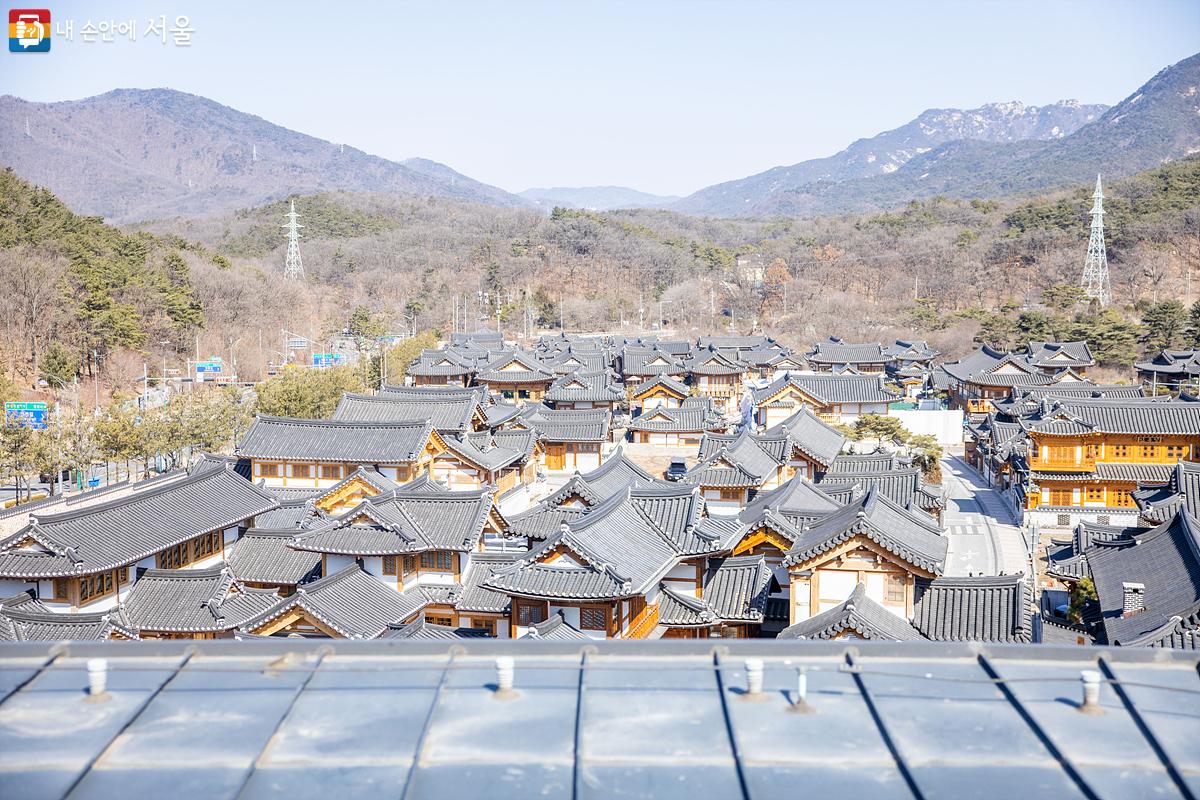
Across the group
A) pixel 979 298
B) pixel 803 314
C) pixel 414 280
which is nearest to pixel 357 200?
pixel 414 280

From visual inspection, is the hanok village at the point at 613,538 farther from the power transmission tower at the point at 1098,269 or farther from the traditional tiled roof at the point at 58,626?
Answer: the power transmission tower at the point at 1098,269

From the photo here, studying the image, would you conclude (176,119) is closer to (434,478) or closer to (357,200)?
(357,200)

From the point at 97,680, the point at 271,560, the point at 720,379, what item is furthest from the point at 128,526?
the point at 720,379

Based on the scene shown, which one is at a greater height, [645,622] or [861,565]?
[861,565]

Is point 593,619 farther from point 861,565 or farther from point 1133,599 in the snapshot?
point 1133,599

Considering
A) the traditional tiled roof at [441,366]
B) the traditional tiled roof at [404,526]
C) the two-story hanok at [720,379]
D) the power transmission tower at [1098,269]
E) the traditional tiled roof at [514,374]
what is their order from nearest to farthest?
the traditional tiled roof at [404,526] → the traditional tiled roof at [514,374] → the traditional tiled roof at [441,366] → the two-story hanok at [720,379] → the power transmission tower at [1098,269]

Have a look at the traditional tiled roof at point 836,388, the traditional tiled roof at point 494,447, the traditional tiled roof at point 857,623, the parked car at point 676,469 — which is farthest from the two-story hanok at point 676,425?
the traditional tiled roof at point 857,623

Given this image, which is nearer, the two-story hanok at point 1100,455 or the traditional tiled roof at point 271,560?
the traditional tiled roof at point 271,560
